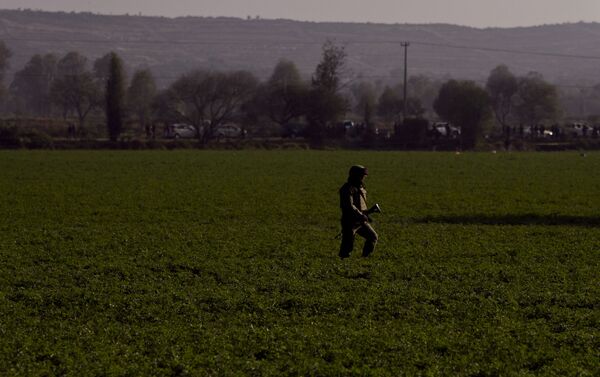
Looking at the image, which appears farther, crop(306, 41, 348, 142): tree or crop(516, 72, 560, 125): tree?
crop(516, 72, 560, 125): tree

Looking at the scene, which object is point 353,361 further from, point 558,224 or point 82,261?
point 558,224

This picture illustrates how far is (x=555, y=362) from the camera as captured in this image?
40.0ft

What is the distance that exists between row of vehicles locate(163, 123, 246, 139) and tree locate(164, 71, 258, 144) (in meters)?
0.85

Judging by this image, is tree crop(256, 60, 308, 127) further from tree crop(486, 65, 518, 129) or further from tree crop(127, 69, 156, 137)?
tree crop(486, 65, 518, 129)

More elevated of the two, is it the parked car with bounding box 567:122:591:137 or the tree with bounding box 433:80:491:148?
the tree with bounding box 433:80:491:148

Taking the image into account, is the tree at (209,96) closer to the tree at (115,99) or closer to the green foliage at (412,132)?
the tree at (115,99)

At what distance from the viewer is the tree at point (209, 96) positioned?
105569 mm

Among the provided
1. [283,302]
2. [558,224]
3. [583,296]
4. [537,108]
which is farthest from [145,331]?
[537,108]

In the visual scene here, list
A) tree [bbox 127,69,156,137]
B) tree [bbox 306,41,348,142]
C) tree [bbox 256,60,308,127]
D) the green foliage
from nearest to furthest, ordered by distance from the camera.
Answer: the green foliage
tree [bbox 306,41,348,142]
tree [bbox 256,60,308,127]
tree [bbox 127,69,156,137]

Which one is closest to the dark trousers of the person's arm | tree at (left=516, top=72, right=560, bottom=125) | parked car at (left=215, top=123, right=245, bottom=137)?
the person's arm

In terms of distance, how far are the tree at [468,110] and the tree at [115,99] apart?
31.5 meters

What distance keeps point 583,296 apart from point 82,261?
29.9ft

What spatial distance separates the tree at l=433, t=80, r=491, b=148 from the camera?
318ft

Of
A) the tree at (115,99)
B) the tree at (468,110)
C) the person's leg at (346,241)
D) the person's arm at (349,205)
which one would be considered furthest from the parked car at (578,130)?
the person's arm at (349,205)
